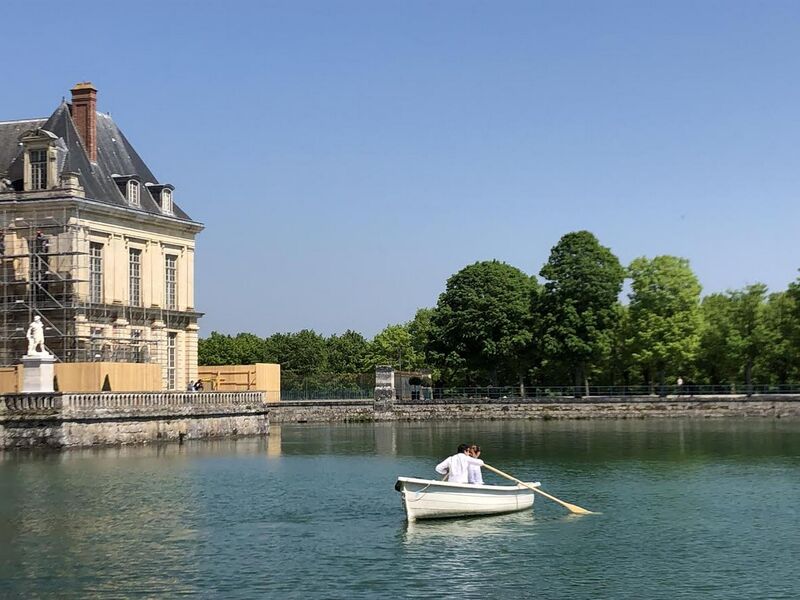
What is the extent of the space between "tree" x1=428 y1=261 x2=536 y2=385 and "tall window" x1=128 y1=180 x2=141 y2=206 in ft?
94.6

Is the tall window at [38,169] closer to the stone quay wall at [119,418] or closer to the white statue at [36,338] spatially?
the white statue at [36,338]

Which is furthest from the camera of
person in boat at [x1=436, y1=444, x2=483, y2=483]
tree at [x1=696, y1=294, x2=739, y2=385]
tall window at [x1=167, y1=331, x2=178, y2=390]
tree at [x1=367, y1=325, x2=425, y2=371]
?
tree at [x1=367, y1=325, x2=425, y2=371]

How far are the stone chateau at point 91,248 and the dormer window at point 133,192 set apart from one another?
76mm

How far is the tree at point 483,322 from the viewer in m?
89.6

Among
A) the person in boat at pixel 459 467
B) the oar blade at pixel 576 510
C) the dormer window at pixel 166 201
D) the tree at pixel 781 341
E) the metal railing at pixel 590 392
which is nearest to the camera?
the person in boat at pixel 459 467

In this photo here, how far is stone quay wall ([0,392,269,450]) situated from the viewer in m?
50.2

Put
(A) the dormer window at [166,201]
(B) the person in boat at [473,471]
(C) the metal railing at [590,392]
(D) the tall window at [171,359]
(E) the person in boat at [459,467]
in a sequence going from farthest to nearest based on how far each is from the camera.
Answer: (C) the metal railing at [590,392], (A) the dormer window at [166,201], (D) the tall window at [171,359], (B) the person in boat at [473,471], (E) the person in boat at [459,467]

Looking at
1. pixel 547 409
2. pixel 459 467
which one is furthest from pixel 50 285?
pixel 459 467

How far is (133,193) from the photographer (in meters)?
70.0

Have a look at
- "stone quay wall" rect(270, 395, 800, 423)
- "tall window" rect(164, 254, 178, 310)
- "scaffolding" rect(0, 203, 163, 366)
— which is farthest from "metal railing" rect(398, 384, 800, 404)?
"scaffolding" rect(0, 203, 163, 366)

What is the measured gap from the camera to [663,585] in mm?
23016

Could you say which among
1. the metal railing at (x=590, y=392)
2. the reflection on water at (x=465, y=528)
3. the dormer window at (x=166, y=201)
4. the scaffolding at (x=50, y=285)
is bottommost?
the reflection on water at (x=465, y=528)

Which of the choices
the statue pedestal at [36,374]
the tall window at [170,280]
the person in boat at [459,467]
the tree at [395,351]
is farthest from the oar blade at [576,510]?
the tree at [395,351]

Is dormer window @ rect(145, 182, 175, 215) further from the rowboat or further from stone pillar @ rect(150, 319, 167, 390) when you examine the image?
the rowboat
